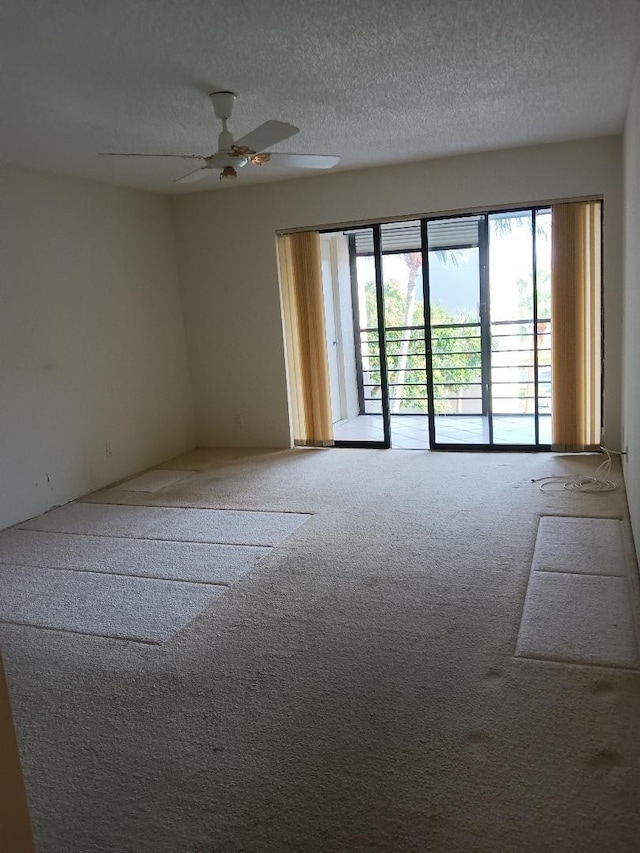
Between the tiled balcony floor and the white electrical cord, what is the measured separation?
927 millimetres

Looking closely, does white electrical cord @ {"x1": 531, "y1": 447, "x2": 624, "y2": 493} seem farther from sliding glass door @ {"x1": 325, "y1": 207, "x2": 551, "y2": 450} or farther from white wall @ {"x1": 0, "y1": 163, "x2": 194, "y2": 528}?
white wall @ {"x1": 0, "y1": 163, "x2": 194, "y2": 528}

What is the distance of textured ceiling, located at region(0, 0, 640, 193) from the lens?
2674 millimetres

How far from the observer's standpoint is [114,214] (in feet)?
19.4

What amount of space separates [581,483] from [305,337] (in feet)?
9.60

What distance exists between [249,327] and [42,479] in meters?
2.49

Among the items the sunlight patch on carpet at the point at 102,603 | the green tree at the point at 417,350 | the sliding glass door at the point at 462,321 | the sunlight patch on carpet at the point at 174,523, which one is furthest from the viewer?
the green tree at the point at 417,350

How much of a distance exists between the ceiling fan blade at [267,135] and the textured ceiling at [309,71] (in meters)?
0.25

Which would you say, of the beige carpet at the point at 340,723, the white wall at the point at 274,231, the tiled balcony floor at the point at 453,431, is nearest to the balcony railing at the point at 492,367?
the tiled balcony floor at the point at 453,431

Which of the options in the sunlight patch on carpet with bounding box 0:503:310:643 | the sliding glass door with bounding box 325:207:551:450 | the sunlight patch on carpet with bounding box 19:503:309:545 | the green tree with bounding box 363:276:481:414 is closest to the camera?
the sunlight patch on carpet with bounding box 0:503:310:643

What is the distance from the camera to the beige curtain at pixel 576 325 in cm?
542

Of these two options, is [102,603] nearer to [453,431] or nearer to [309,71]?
[309,71]

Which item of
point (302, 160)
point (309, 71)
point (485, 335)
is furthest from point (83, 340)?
point (485, 335)

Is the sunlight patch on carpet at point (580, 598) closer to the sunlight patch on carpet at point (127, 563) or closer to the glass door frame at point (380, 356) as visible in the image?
the sunlight patch on carpet at point (127, 563)

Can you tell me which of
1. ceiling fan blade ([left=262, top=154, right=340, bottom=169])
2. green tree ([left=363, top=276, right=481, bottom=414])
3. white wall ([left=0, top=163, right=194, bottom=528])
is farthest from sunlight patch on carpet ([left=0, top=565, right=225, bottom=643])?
green tree ([left=363, top=276, right=481, bottom=414])
